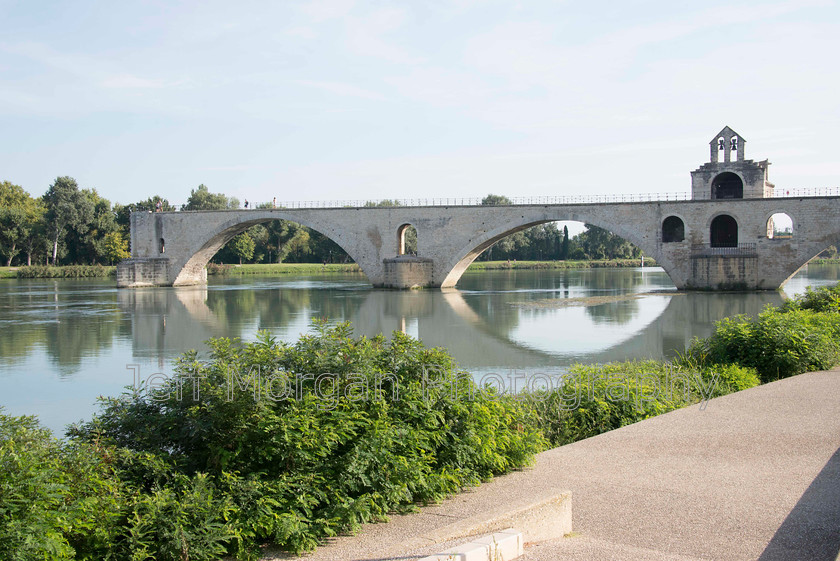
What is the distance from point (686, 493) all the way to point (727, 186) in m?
35.6

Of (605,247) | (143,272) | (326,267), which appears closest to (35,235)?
(143,272)

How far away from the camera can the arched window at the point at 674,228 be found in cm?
3612

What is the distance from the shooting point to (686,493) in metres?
4.74

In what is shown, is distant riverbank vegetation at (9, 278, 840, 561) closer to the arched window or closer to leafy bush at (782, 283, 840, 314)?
leafy bush at (782, 283, 840, 314)

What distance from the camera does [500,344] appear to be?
17641 millimetres

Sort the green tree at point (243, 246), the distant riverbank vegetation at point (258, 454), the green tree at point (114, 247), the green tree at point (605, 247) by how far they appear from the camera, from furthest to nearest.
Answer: the green tree at point (605, 247) → the green tree at point (243, 246) → the green tree at point (114, 247) → the distant riverbank vegetation at point (258, 454)

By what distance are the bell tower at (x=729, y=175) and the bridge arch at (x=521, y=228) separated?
351 cm

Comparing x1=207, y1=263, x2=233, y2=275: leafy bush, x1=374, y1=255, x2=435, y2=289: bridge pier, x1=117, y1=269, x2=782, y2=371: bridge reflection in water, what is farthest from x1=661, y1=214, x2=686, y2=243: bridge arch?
x1=207, y1=263, x2=233, y2=275: leafy bush

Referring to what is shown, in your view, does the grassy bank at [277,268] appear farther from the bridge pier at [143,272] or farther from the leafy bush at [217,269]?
the bridge pier at [143,272]

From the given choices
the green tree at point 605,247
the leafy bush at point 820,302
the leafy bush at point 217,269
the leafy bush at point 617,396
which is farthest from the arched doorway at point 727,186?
the leafy bush at point 217,269

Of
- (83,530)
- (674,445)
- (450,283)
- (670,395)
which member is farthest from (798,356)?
(450,283)

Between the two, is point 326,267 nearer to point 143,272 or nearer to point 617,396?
point 143,272

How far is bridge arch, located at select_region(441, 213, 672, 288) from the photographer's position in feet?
118

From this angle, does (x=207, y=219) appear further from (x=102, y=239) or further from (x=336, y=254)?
(x=336, y=254)
